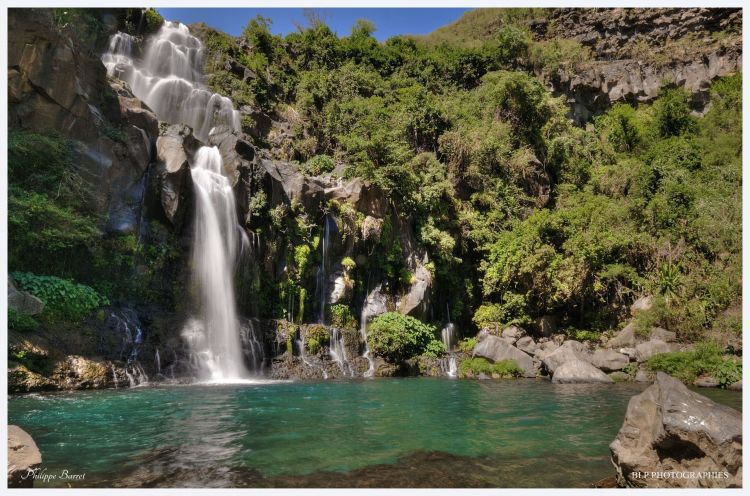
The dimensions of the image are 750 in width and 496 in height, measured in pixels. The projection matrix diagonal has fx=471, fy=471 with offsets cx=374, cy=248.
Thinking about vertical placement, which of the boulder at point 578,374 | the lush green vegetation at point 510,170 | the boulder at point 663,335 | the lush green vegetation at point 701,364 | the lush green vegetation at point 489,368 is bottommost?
the lush green vegetation at point 489,368

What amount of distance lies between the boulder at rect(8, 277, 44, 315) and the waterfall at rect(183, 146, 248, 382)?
503cm

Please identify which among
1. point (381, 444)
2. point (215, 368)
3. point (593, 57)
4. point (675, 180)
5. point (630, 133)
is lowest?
point (215, 368)

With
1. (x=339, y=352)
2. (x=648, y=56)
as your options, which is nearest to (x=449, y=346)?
(x=339, y=352)

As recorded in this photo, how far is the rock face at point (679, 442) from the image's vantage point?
15.8 feet

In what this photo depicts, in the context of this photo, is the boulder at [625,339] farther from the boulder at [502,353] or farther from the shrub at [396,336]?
the shrub at [396,336]

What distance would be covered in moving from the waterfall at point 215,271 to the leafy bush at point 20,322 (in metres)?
4.89

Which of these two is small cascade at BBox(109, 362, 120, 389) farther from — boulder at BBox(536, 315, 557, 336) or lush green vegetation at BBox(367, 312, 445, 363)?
boulder at BBox(536, 315, 557, 336)

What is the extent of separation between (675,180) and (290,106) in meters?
24.7

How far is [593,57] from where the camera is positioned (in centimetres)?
3941

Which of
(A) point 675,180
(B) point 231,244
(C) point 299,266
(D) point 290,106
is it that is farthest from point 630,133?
(B) point 231,244

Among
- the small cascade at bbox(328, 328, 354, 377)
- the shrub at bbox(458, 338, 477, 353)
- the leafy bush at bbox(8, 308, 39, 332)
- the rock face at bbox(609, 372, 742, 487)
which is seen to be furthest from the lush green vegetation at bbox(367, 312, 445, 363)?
the rock face at bbox(609, 372, 742, 487)

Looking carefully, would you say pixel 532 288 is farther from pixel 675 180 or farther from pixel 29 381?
pixel 29 381

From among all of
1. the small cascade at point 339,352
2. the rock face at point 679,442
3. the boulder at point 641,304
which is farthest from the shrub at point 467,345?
the rock face at point 679,442

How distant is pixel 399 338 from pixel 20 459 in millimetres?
16806
